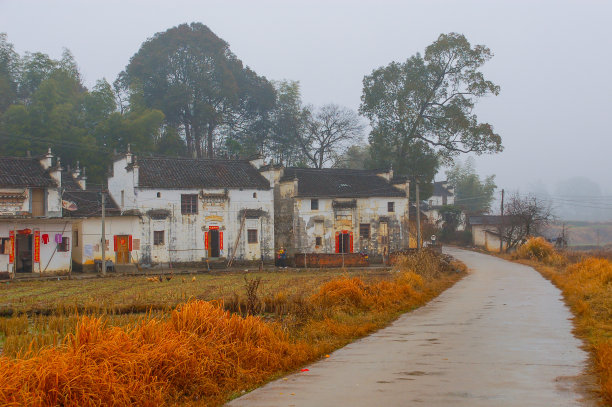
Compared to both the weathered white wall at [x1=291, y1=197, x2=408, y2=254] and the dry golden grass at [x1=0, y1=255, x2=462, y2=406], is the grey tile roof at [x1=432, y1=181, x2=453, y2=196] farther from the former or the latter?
the dry golden grass at [x1=0, y1=255, x2=462, y2=406]

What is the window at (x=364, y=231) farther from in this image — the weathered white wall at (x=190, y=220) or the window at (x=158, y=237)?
the window at (x=158, y=237)

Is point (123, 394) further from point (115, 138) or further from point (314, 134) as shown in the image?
point (314, 134)

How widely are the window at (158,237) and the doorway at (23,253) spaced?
7.37 meters

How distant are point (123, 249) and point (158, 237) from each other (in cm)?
229

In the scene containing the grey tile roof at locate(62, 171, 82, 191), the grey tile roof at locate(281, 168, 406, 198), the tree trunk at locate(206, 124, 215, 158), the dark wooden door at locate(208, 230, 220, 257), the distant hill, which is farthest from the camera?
the distant hill

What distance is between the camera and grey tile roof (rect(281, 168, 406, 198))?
44.8 m

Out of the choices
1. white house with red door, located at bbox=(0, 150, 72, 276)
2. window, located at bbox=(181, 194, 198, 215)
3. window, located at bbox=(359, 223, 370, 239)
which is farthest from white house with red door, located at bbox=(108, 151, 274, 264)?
window, located at bbox=(359, 223, 370, 239)

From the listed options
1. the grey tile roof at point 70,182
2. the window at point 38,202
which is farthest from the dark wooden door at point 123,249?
the grey tile roof at point 70,182

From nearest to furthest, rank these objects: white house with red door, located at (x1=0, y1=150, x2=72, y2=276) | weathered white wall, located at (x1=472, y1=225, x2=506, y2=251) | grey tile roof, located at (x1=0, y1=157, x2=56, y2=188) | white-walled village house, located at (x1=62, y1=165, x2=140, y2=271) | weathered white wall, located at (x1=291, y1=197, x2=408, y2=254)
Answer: white house with red door, located at (x1=0, y1=150, x2=72, y2=276) → grey tile roof, located at (x1=0, y1=157, x2=56, y2=188) → white-walled village house, located at (x1=62, y1=165, x2=140, y2=271) → weathered white wall, located at (x1=291, y1=197, x2=408, y2=254) → weathered white wall, located at (x1=472, y1=225, x2=506, y2=251)

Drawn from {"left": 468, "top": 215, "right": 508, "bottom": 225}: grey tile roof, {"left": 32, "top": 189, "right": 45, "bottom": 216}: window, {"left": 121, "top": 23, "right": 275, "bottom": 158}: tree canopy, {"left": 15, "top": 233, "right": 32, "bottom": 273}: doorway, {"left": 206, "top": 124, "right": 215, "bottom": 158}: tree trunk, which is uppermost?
{"left": 121, "top": 23, "right": 275, "bottom": 158}: tree canopy

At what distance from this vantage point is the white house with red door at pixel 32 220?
3222 cm

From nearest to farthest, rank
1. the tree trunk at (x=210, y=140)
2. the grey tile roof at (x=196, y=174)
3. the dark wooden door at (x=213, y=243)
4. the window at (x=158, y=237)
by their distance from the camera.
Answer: the window at (x=158, y=237), the grey tile roof at (x=196, y=174), the dark wooden door at (x=213, y=243), the tree trunk at (x=210, y=140)

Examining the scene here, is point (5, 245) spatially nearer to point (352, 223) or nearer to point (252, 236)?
point (252, 236)

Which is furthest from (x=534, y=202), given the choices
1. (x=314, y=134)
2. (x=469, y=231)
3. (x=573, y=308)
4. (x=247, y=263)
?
(x=573, y=308)
